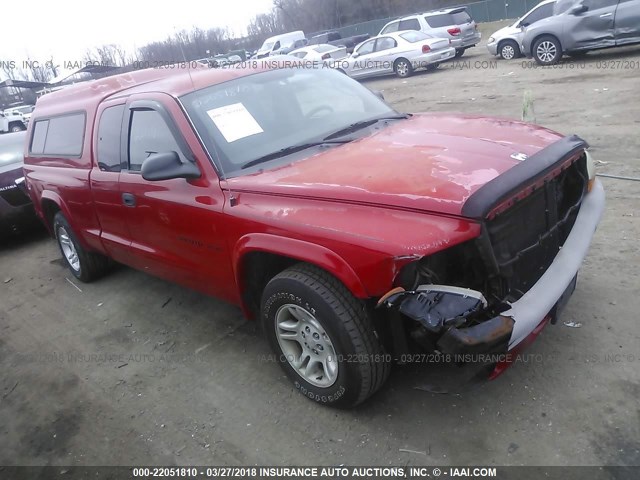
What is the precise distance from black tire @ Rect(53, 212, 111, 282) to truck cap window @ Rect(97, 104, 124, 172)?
129cm

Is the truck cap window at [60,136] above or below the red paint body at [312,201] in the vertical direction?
above

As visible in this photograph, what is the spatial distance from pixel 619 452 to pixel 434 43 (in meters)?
16.7

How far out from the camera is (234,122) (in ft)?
11.3

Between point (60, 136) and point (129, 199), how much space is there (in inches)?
67.5

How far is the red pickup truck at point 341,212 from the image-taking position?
238cm

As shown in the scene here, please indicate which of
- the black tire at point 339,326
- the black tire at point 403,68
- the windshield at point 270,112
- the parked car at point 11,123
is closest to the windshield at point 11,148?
the windshield at point 270,112

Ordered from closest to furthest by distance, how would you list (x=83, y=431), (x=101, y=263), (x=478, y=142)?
1. (x=478, y=142)
2. (x=83, y=431)
3. (x=101, y=263)

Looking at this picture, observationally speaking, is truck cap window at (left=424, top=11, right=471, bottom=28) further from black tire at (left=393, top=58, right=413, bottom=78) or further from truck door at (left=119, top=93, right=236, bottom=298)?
truck door at (left=119, top=93, right=236, bottom=298)

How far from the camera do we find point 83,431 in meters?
3.29

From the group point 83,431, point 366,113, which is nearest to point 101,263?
point 83,431

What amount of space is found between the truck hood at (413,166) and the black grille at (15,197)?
5.19 meters

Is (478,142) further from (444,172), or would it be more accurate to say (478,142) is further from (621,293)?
(621,293)

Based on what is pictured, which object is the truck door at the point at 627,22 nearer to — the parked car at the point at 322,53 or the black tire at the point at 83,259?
the parked car at the point at 322,53

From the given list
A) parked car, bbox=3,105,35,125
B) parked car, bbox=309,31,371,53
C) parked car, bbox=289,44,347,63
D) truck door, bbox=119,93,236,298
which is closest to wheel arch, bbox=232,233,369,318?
truck door, bbox=119,93,236,298
